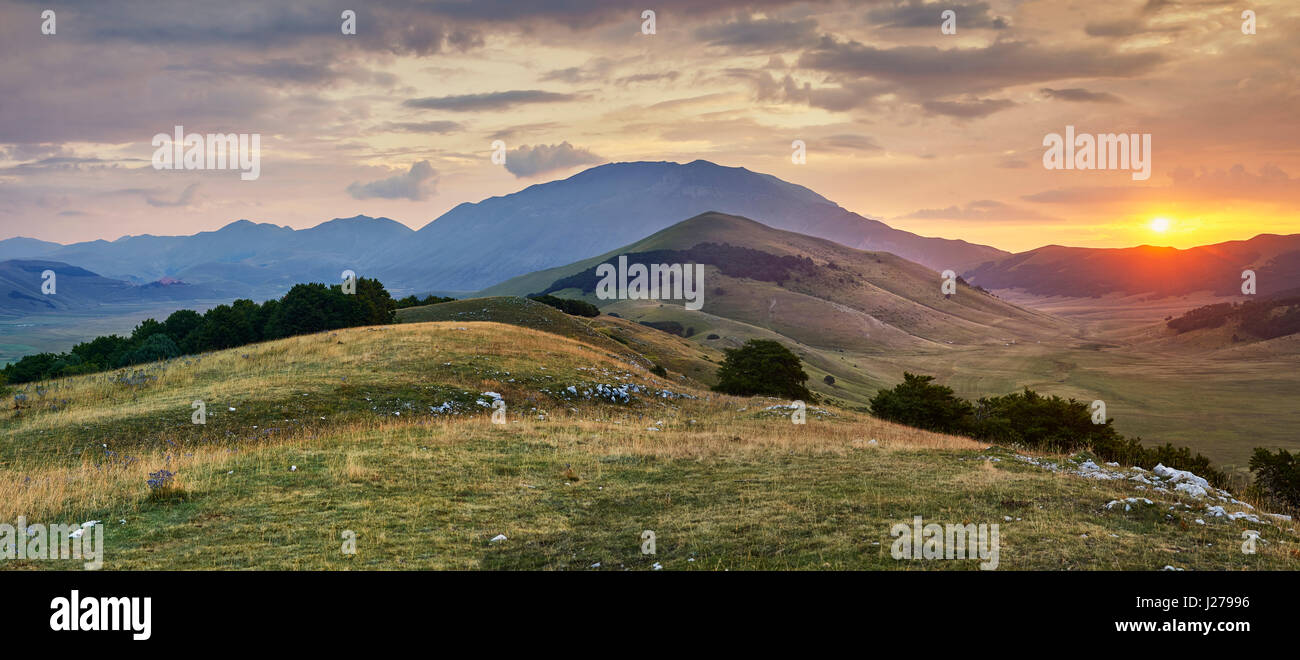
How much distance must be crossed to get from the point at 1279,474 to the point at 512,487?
35.5 meters

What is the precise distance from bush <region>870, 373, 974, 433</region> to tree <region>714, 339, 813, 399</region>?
11.2 meters

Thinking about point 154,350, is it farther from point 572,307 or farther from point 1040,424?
point 1040,424

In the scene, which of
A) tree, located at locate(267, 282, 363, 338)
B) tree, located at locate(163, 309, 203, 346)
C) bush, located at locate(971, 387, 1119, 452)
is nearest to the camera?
bush, located at locate(971, 387, 1119, 452)

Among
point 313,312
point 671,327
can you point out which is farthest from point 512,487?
point 671,327

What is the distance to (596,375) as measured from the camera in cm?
4453

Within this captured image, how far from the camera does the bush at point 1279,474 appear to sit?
1132 inches

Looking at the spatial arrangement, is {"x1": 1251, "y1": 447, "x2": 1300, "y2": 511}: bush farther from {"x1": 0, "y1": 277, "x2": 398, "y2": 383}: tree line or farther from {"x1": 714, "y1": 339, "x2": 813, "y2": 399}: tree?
{"x1": 0, "y1": 277, "x2": 398, "y2": 383}: tree line

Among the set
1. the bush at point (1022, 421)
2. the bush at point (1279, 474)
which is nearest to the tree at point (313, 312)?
the bush at point (1022, 421)

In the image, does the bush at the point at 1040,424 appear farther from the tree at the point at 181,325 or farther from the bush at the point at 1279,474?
the tree at the point at 181,325

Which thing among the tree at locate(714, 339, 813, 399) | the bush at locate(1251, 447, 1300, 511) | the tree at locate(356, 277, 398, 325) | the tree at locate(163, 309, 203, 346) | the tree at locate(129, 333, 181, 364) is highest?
the tree at locate(356, 277, 398, 325)

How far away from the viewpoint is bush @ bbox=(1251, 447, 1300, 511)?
94.3 feet

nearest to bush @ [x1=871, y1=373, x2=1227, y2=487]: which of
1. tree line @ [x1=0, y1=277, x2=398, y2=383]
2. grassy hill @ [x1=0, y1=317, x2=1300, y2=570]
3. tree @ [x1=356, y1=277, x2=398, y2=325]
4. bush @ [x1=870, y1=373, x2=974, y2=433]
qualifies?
bush @ [x1=870, y1=373, x2=974, y2=433]
